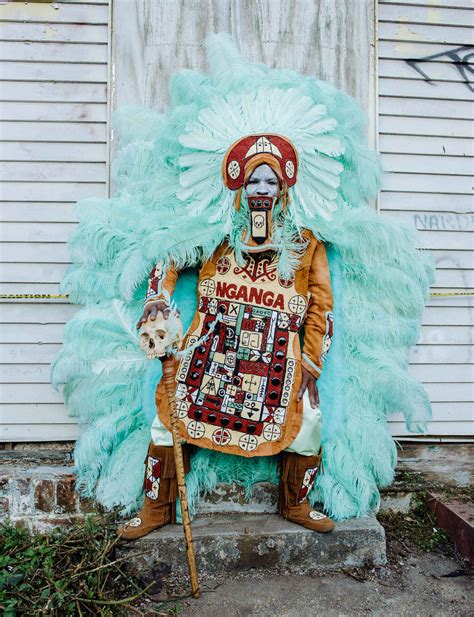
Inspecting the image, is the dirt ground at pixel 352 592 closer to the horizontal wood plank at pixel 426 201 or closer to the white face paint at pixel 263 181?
the white face paint at pixel 263 181

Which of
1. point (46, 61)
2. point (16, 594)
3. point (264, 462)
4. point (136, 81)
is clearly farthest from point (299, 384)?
point (46, 61)

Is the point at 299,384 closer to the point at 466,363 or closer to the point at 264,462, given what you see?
the point at 264,462

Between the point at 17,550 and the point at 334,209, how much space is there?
2.08 m

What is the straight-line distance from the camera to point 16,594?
7.36 ft

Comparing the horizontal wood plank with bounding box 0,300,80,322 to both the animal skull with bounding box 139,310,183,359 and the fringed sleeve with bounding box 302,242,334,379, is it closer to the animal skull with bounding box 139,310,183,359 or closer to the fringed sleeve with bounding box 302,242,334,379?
the animal skull with bounding box 139,310,183,359

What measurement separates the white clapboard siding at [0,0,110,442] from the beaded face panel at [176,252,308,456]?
1.06 metres

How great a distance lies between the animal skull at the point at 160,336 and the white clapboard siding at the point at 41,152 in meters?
1.18

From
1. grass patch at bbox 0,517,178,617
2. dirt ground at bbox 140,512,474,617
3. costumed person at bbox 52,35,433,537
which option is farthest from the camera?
costumed person at bbox 52,35,433,537

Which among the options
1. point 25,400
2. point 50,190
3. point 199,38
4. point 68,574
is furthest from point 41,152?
point 68,574

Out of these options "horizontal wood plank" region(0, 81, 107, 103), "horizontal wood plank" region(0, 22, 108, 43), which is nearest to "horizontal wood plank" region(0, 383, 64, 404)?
"horizontal wood plank" region(0, 81, 107, 103)

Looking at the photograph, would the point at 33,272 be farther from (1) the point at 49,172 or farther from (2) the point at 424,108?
(2) the point at 424,108

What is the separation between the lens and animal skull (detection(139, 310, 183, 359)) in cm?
233

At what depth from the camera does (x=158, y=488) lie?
2650 mm

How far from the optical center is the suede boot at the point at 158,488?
2.64m
